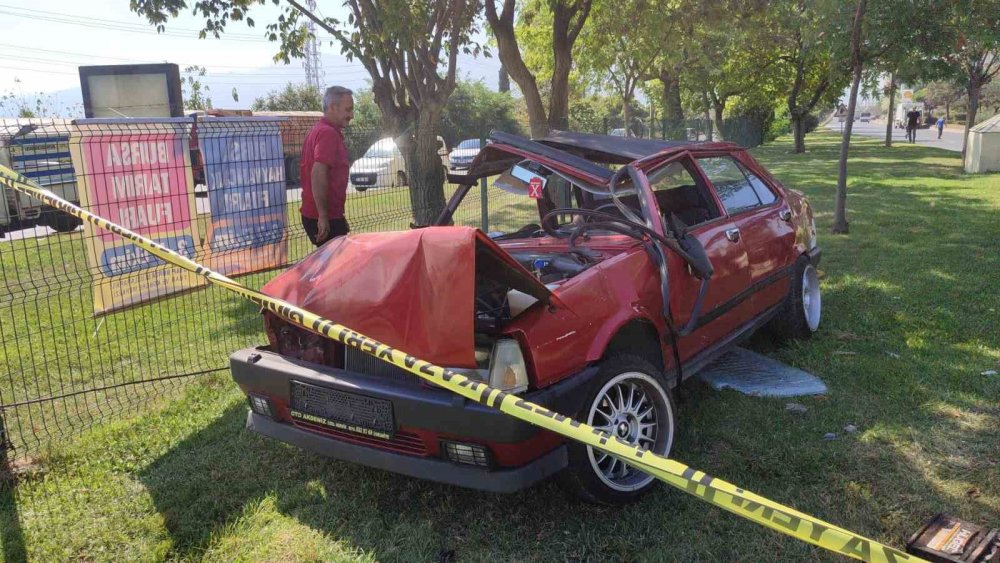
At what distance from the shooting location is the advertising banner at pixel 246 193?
6477mm

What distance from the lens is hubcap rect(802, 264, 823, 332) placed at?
18.1 ft

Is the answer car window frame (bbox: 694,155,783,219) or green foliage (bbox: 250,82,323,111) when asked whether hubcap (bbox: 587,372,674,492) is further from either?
green foliage (bbox: 250,82,323,111)

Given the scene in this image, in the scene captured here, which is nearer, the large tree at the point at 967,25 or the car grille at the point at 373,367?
the car grille at the point at 373,367

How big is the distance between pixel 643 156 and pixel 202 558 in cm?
314

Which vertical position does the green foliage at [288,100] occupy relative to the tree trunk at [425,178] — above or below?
above

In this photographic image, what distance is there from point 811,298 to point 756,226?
4.06 feet

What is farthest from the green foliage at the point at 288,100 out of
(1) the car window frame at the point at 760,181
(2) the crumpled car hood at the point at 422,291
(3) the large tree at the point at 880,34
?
(2) the crumpled car hood at the point at 422,291

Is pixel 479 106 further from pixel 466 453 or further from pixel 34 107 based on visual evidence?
pixel 466 453

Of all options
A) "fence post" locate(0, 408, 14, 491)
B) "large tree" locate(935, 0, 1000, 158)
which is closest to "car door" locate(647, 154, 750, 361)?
"fence post" locate(0, 408, 14, 491)

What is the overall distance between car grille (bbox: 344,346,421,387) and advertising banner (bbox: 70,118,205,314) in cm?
300

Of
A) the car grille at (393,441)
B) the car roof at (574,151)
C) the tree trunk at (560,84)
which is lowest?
the car grille at (393,441)

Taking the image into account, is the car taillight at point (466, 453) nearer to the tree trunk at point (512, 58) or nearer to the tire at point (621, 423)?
the tire at point (621, 423)

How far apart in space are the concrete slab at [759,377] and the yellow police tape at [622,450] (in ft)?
6.92

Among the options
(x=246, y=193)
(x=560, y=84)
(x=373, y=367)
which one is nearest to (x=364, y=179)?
(x=246, y=193)
